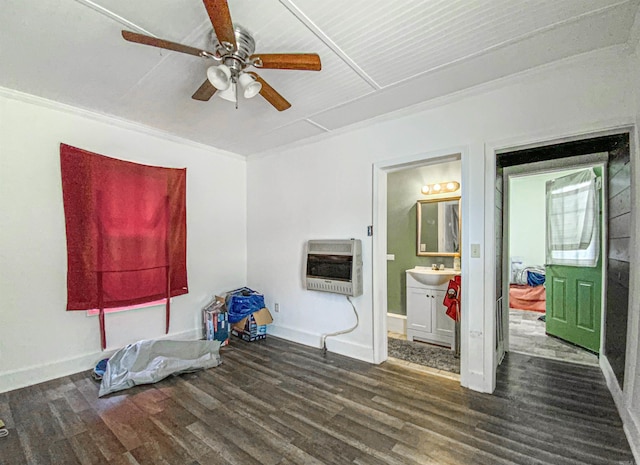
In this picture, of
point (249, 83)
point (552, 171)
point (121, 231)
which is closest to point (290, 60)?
point (249, 83)

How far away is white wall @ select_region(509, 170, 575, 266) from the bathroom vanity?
3238 millimetres

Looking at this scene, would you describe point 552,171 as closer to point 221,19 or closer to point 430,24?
point 430,24

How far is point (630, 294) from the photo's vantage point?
1883 millimetres

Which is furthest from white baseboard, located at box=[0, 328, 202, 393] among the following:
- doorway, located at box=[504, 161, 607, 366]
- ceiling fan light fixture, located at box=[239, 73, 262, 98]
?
doorway, located at box=[504, 161, 607, 366]

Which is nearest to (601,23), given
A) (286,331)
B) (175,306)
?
(286,331)

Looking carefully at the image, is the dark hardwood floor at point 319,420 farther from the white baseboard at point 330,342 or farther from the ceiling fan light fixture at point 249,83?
the ceiling fan light fixture at point 249,83

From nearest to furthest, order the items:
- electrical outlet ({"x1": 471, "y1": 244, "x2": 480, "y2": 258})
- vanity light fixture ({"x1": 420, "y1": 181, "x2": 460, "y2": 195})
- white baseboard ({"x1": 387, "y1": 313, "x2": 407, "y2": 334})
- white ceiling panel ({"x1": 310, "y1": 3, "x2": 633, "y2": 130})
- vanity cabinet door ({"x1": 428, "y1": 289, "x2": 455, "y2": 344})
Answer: white ceiling panel ({"x1": 310, "y1": 3, "x2": 633, "y2": 130}) < electrical outlet ({"x1": 471, "y1": 244, "x2": 480, "y2": 258}) < vanity cabinet door ({"x1": 428, "y1": 289, "x2": 455, "y2": 344}) < vanity light fixture ({"x1": 420, "y1": 181, "x2": 460, "y2": 195}) < white baseboard ({"x1": 387, "y1": 313, "x2": 407, "y2": 334})

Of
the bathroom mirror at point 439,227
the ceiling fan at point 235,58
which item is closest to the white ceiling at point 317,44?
the ceiling fan at point 235,58

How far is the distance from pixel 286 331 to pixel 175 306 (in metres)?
1.38

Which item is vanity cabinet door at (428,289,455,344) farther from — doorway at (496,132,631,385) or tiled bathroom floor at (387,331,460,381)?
doorway at (496,132,631,385)

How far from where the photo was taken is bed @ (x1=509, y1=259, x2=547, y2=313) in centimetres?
517

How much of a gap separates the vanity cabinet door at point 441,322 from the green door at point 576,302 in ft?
4.73

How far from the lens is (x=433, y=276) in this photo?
3.45 meters

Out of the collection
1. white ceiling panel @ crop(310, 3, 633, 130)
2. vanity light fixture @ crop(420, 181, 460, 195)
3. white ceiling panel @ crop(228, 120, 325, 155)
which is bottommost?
vanity light fixture @ crop(420, 181, 460, 195)
